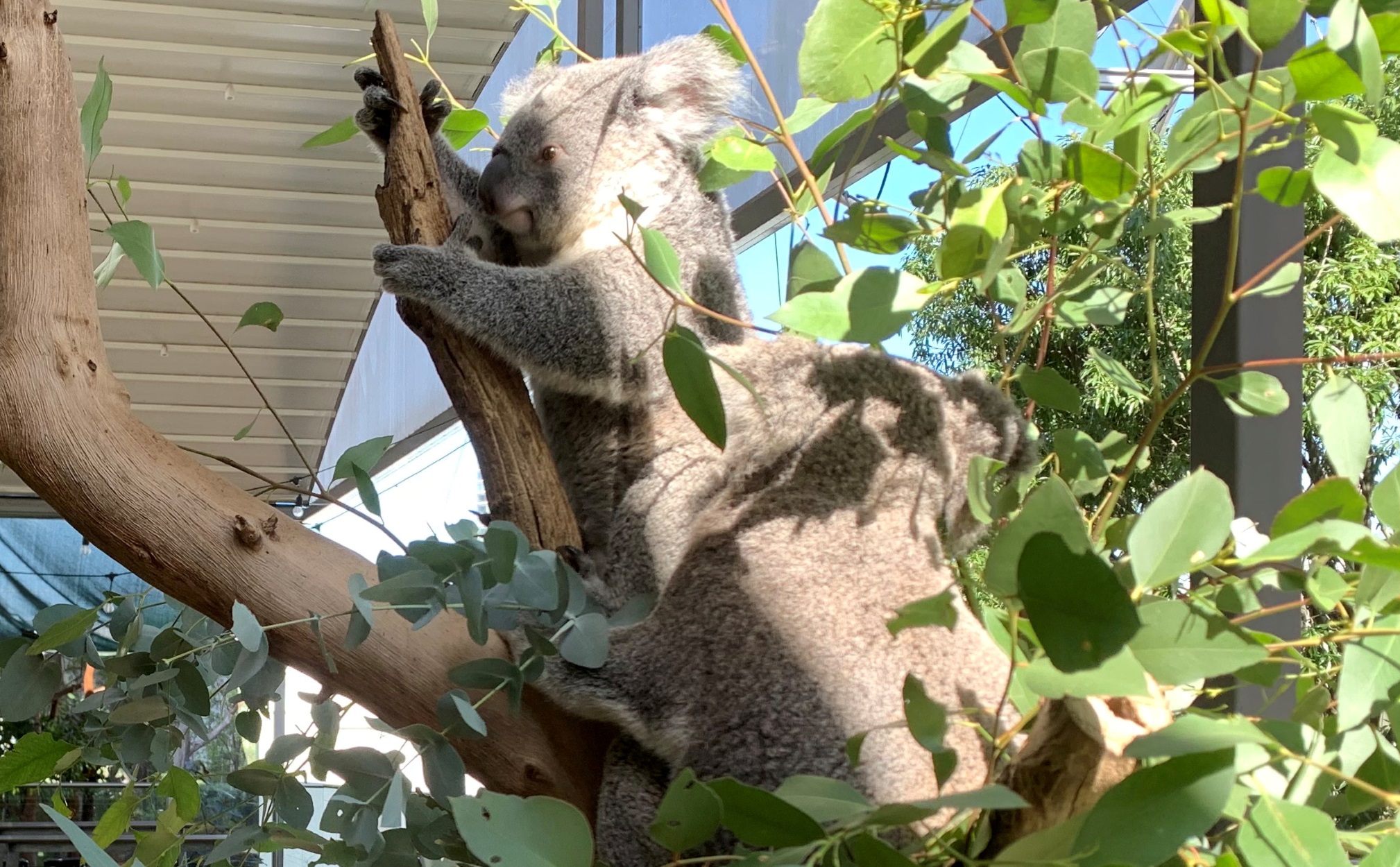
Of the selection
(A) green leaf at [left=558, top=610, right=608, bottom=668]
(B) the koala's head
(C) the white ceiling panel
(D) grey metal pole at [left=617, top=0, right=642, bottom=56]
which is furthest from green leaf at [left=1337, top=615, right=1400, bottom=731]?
(C) the white ceiling panel

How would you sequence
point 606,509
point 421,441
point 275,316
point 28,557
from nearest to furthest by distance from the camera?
1. point 275,316
2. point 606,509
3. point 421,441
4. point 28,557

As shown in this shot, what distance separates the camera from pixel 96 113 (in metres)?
1.18

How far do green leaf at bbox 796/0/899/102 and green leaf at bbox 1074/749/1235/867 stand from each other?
0.45 metres

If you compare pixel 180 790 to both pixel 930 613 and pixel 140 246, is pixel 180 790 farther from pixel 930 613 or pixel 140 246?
pixel 930 613

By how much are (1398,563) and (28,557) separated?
12419 mm

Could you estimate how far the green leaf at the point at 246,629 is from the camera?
91 centimetres

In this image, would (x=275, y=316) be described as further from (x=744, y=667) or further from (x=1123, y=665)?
(x=1123, y=665)

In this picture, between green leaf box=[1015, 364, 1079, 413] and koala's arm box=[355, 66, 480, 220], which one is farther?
koala's arm box=[355, 66, 480, 220]

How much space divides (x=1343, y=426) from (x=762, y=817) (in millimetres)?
412

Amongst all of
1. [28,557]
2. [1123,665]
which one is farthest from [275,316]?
[28,557]

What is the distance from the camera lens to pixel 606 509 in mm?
1523

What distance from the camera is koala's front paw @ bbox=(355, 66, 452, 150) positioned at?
5.09 feet

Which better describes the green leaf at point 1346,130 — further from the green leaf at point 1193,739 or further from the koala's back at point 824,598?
the koala's back at point 824,598

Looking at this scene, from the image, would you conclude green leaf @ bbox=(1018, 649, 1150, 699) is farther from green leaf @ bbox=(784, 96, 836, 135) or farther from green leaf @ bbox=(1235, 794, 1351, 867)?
green leaf @ bbox=(784, 96, 836, 135)
